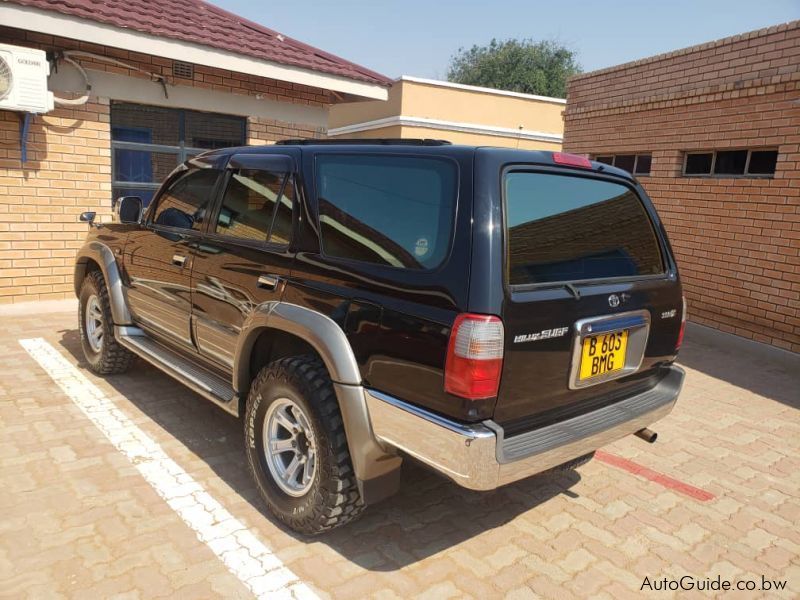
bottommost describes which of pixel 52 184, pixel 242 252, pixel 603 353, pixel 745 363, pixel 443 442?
pixel 745 363

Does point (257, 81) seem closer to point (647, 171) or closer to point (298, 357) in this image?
point (647, 171)

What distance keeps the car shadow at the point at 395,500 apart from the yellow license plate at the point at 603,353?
868mm

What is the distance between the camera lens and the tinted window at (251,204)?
3275 mm

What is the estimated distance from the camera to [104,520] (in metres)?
2.99

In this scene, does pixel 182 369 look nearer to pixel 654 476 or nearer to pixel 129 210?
pixel 129 210

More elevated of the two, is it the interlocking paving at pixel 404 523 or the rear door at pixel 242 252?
the rear door at pixel 242 252

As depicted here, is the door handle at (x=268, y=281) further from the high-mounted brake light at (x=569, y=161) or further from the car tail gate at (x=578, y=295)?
the high-mounted brake light at (x=569, y=161)

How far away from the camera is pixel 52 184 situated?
6953 mm

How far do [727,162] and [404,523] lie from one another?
6.77m

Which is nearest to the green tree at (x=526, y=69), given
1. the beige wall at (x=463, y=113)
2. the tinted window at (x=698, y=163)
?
the beige wall at (x=463, y=113)

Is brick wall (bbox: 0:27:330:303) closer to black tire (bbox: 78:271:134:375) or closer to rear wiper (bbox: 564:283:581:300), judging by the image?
black tire (bbox: 78:271:134:375)

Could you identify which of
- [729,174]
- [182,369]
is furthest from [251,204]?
[729,174]

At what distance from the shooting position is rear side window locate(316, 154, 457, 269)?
98.9 inches

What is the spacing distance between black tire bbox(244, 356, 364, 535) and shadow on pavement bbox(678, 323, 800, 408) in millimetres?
4749
